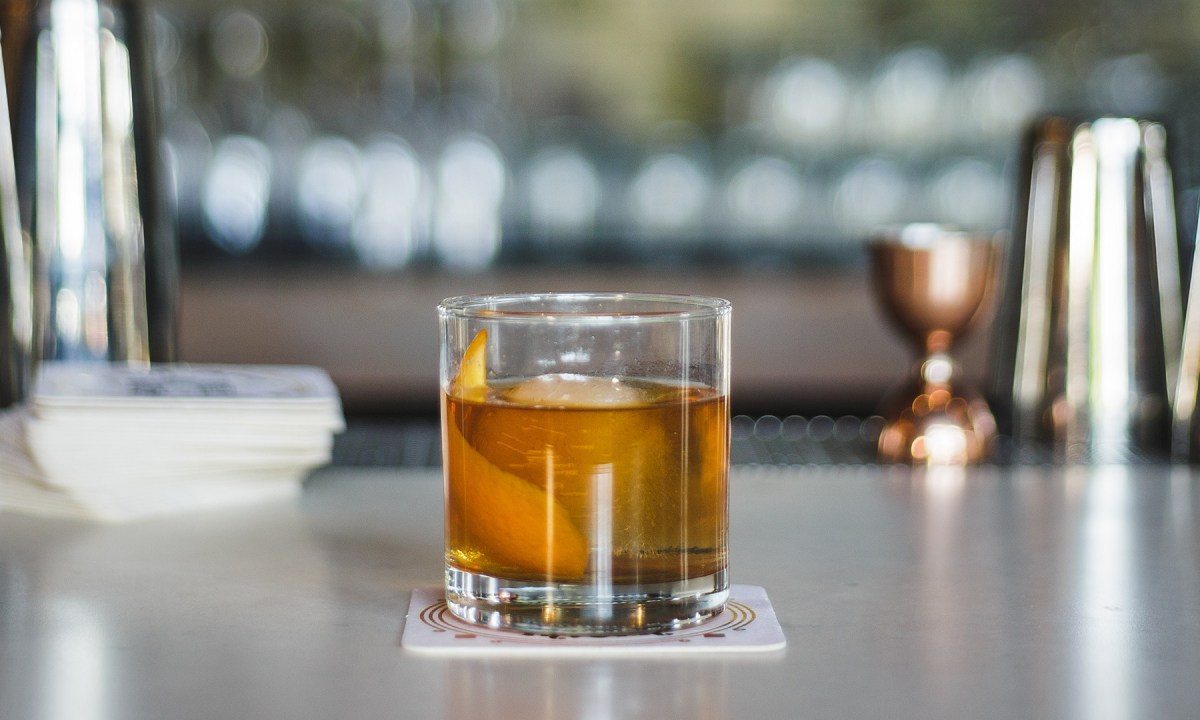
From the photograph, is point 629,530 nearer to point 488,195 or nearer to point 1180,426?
point 1180,426

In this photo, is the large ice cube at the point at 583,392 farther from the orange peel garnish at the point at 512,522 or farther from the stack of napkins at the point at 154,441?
the stack of napkins at the point at 154,441

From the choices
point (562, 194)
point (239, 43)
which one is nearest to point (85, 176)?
point (562, 194)

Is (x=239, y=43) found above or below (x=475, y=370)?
above

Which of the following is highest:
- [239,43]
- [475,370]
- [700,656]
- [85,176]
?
[239,43]

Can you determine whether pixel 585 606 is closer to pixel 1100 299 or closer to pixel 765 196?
pixel 1100 299

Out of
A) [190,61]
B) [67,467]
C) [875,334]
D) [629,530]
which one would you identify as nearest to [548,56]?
[190,61]

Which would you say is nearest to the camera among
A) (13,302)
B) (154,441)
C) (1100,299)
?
(154,441)
